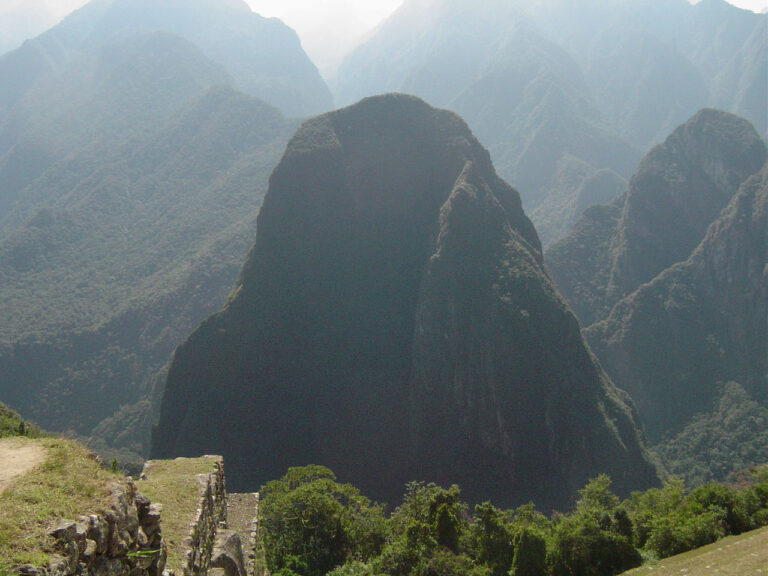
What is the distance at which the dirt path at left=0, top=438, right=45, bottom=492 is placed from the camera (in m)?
7.15

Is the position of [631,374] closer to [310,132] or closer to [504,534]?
[310,132]

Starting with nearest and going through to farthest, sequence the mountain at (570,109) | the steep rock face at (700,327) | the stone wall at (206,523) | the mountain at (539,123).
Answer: the stone wall at (206,523) < the steep rock face at (700,327) < the mountain at (539,123) < the mountain at (570,109)

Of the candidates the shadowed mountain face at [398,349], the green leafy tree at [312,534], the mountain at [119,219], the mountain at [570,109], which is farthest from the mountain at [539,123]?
the green leafy tree at [312,534]

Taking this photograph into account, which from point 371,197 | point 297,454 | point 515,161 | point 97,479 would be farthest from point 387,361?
point 515,161

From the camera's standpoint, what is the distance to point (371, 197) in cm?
6394

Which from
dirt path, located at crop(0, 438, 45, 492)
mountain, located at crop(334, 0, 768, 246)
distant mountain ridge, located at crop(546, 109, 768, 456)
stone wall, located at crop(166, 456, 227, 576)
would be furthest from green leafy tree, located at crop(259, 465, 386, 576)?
mountain, located at crop(334, 0, 768, 246)

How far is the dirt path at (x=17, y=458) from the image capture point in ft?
23.5

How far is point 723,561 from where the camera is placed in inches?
547

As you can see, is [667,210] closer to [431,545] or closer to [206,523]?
[431,545]

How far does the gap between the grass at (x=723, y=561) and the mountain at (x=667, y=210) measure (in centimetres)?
8199

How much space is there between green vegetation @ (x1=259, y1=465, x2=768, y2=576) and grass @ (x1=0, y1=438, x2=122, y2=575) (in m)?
11.2

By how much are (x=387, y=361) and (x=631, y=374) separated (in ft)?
138

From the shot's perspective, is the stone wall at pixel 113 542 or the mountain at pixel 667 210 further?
the mountain at pixel 667 210

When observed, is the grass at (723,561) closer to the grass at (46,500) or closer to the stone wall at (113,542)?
the stone wall at (113,542)
